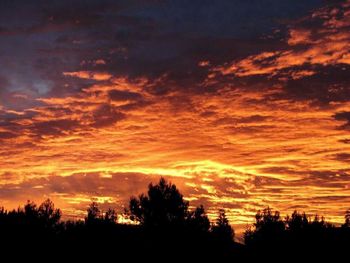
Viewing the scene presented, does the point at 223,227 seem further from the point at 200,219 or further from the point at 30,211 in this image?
→ the point at 30,211

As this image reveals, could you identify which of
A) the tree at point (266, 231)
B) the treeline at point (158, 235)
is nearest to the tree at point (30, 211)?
the treeline at point (158, 235)

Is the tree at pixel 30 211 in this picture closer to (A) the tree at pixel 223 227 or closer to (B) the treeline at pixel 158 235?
(B) the treeline at pixel 158 235

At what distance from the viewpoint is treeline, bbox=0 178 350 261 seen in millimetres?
48812

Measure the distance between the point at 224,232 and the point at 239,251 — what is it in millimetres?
21497

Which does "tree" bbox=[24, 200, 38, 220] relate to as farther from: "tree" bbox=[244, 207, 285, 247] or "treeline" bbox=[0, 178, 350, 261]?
"tree" bbox=[244, 207, 285, 247]

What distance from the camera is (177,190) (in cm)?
7975

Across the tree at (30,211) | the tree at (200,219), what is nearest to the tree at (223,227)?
the tree at (200,219)

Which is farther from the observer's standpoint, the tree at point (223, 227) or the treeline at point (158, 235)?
the tree at point (223, 227)

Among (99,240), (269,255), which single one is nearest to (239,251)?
(269,255)

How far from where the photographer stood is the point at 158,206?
7725 centimetres

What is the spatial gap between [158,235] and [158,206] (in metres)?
16.3

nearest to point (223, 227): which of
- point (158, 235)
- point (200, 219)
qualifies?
point (200, 219)

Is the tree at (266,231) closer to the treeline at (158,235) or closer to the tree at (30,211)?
the treeline at (158,235)

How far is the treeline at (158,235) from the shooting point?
160ft
